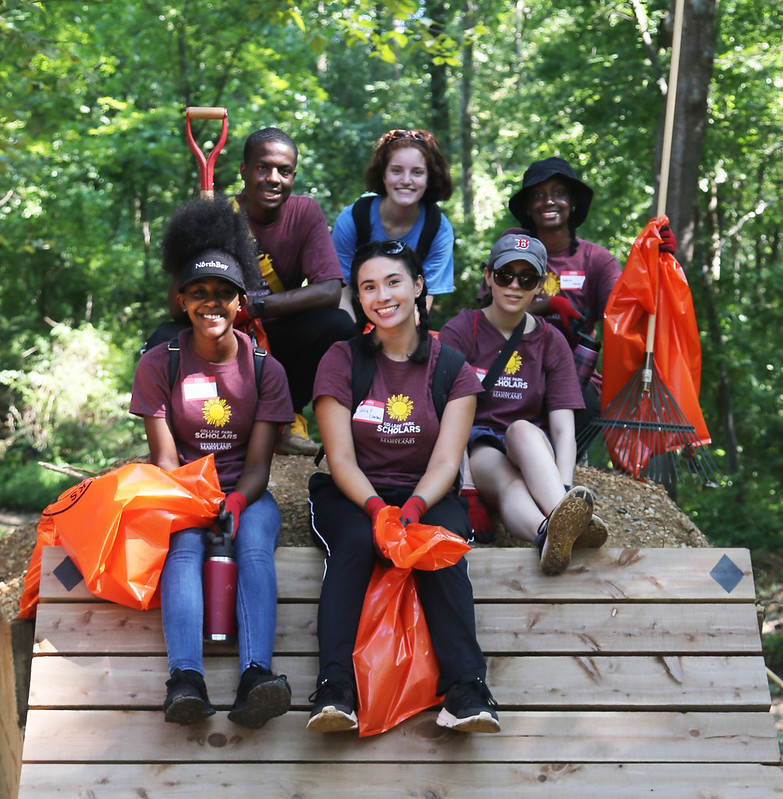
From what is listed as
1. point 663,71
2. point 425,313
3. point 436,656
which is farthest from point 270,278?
point 663,71

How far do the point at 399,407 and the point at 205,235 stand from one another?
3.28 feet

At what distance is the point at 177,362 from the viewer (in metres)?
3.43

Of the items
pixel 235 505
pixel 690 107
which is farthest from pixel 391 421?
pixel 690 107

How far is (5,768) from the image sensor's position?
12.9ft

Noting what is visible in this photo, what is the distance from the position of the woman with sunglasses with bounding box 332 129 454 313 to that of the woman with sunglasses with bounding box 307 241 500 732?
1.01m

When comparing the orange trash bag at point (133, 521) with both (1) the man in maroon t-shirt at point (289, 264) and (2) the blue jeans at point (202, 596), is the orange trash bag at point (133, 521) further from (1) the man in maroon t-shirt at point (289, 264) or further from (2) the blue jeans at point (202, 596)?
(1) the man in maroon t-shirt at point (289, 264)

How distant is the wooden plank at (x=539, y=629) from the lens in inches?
123

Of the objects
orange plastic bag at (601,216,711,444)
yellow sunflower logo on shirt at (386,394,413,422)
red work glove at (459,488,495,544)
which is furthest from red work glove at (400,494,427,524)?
orange plastic bag at (601,216,711,444)

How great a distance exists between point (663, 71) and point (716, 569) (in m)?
6.74

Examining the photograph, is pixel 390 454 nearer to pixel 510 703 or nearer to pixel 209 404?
pixel 209 404

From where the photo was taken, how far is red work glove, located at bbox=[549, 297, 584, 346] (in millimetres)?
4414

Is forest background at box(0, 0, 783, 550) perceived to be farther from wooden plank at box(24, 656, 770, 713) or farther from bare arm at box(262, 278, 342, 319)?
wooden plank at box(24, 656, 770, 713)

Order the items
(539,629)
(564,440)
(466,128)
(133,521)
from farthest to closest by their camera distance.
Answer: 1. (466,128)
2. (564,440)
3. (539,629)
4. (133,521)

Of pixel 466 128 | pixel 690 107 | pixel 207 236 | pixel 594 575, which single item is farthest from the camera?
pixel 466 128
